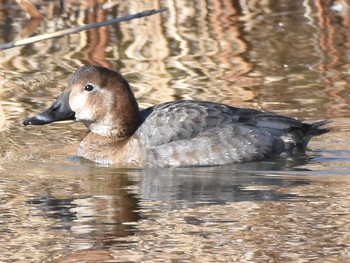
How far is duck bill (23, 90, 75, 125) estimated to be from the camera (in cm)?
840

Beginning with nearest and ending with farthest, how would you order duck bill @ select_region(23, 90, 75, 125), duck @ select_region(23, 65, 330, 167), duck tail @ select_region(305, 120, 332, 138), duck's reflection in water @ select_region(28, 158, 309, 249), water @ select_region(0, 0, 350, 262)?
water @ select_region(0, 0, 350, 262), duck's reflection in water @ select_region(28, 158, 309, 249), duck @ select_region(23, 65, 330, 167), duck bill @ select_region(23, 90, 75, 125), duck tail @ select_region(305, 120, 332, 138)

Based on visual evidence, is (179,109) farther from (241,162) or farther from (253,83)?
(253,83)

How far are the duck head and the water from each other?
34 cm

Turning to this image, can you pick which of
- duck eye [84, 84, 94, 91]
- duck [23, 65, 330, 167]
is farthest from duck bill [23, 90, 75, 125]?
duck eye [84, 84, 94, 91]

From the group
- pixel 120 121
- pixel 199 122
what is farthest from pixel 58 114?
pixel 199 122

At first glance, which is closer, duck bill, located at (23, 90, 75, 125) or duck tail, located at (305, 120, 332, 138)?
duck bill, located at (23, 90, 75, 125)

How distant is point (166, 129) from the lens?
8.12m

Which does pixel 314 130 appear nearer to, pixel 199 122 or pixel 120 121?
pixel 199 122

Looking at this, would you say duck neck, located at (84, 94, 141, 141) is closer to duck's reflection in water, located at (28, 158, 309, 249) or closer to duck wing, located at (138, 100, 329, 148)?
duck wing, located at (138, 100, 329, 148)

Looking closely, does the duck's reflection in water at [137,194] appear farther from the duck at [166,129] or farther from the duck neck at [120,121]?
the duck neck at [120,121]

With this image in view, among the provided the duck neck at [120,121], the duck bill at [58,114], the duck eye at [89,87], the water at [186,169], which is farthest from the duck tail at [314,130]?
the duck bill at [58,114]

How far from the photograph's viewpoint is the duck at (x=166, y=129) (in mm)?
8125

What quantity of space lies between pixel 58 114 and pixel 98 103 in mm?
327

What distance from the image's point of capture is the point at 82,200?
6941 mm
